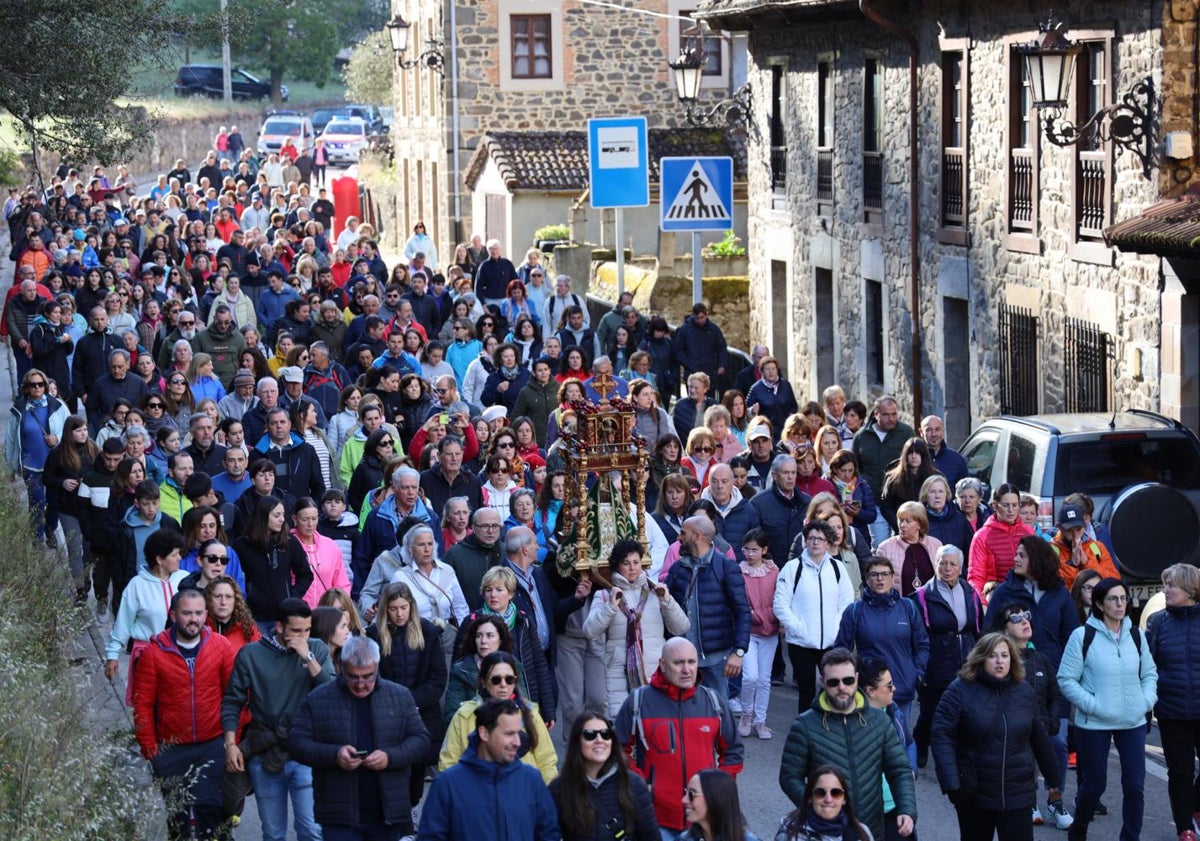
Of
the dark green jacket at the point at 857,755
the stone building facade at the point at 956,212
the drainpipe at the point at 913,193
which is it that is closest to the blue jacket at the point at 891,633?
the dark green jacket at the point at 857,755

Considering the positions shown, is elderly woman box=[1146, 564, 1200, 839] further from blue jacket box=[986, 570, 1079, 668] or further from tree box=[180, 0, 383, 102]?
tree box=[180, 0, 383, 102]

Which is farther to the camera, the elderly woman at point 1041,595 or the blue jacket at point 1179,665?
the elderly woman at point 1041,595

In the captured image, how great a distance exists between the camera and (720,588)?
38.7 feet

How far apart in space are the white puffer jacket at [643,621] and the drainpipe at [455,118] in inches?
1300

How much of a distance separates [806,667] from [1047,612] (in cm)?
166

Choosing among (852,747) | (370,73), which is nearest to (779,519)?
(852,747)

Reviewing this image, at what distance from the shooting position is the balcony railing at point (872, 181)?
24.7 metres

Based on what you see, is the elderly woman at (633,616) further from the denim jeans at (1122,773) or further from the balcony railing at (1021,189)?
the balcony railing at (1021,189)

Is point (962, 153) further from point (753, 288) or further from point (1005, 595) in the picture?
point (1005, 595)

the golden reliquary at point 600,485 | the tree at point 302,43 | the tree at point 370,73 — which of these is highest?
the tree at point 302,43

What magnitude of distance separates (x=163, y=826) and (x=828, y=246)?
17.4 m

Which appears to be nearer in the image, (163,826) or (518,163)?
(163,826)

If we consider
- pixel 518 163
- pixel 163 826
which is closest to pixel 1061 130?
pixel 163 826

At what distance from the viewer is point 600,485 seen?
1148cm
